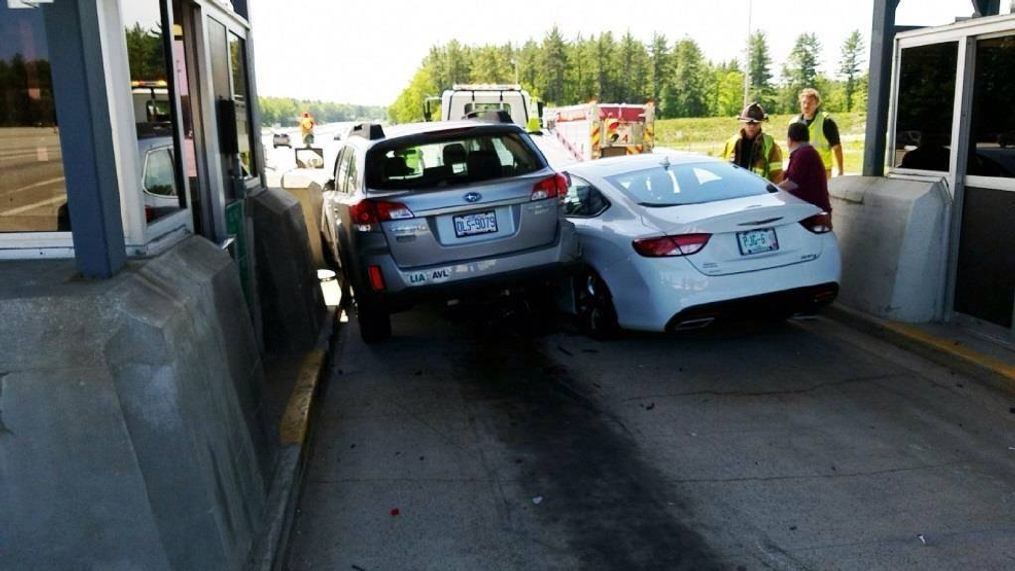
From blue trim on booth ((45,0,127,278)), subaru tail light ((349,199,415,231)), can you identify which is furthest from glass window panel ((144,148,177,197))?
subaru tail light ((349,199,415,231))

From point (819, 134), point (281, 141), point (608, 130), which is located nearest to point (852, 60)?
point (281, 141)

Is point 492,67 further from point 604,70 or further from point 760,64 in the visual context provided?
point 760,64

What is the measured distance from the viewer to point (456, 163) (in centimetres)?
783

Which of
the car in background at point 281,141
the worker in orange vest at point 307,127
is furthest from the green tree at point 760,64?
the worker in orange vest at point 307,127

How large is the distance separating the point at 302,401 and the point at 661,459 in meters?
2.29

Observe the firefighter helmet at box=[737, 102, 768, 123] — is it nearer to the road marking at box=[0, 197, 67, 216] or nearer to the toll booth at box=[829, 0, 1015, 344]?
the toll booth at box=[829, 0, 1015, 344]

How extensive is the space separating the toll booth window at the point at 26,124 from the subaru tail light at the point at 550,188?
3947 millimetres

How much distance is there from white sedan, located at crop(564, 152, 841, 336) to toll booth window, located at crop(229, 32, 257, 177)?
2928 millimetres

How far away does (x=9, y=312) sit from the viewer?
10.3 ft

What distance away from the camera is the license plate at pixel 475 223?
6.88m

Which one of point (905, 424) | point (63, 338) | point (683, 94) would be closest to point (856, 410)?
point (905, 424)

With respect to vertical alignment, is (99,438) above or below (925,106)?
below

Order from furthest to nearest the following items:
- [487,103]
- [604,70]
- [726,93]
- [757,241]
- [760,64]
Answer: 1. [760,64]
2. [726,93]
3. [604,70]
4. [487,103]
5. [757,241]

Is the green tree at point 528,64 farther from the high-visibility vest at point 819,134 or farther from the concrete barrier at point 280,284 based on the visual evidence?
the concrete barrier at point 280,284
